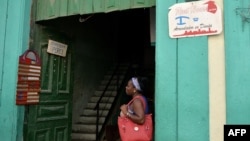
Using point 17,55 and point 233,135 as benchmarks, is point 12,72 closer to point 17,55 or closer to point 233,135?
point 17,55

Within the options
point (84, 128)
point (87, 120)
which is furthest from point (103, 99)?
point (84, 128)

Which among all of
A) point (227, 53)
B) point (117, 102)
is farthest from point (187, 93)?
point (117, 102)

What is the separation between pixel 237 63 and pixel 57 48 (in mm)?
2843

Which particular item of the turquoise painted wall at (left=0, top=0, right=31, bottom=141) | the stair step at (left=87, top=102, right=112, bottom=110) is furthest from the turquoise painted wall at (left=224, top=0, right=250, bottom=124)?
the stair step at (left=87, top=102, right=112, bottom=110)

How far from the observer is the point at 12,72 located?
469 centimetres

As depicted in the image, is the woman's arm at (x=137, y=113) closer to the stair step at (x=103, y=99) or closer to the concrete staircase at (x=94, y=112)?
the concrete staircase at (x=94, y=112)

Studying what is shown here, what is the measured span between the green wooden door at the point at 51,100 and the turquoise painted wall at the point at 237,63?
2733mm

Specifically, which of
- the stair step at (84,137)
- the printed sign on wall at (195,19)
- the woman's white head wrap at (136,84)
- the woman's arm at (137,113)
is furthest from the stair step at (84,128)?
the printed sign on wall at (195,19)

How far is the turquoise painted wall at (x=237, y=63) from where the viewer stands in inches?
133

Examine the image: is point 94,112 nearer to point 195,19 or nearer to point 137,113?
point 137,113

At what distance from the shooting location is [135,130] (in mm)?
3707

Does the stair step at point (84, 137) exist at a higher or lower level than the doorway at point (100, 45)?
lower

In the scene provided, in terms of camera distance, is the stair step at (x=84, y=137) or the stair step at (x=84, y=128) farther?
the stair step at (x=84, y=128)

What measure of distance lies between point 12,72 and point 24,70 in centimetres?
18
